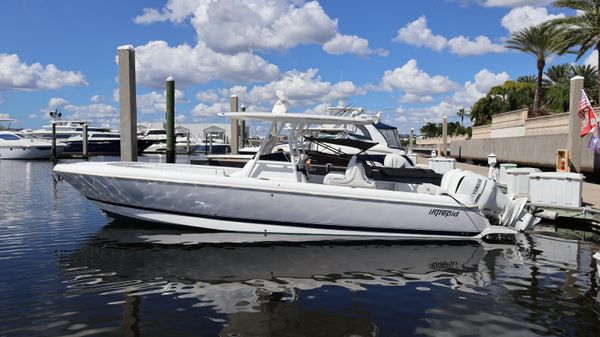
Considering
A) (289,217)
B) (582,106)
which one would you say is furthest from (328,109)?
(289,217)

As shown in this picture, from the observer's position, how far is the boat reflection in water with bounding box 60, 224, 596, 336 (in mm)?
5176

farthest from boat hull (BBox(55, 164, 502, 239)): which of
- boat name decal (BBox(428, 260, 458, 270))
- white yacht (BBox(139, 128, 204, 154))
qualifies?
white yacht (BBox(139, 128, 204, 154))

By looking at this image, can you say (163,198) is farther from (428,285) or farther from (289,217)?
(428,285)

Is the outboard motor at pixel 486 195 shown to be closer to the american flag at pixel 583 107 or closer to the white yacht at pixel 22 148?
the american flag at pixel 583 107

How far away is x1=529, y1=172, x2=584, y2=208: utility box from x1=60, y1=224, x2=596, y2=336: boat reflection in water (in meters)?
2.23

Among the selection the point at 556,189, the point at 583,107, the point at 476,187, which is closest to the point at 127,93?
the point at 476,187

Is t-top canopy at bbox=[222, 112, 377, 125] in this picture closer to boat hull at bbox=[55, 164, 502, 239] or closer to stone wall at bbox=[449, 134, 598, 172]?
boat hull at bbox=[55, 164, 502, 239]

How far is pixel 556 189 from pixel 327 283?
7.92 m

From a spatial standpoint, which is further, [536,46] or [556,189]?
[536,46]

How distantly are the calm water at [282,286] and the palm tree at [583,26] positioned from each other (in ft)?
54.8

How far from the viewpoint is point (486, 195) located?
9062 mm

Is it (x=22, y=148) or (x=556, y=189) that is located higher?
(x=22, y=148)

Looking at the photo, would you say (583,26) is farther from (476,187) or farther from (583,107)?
(476,187)

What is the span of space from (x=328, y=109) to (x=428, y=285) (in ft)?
54.6
